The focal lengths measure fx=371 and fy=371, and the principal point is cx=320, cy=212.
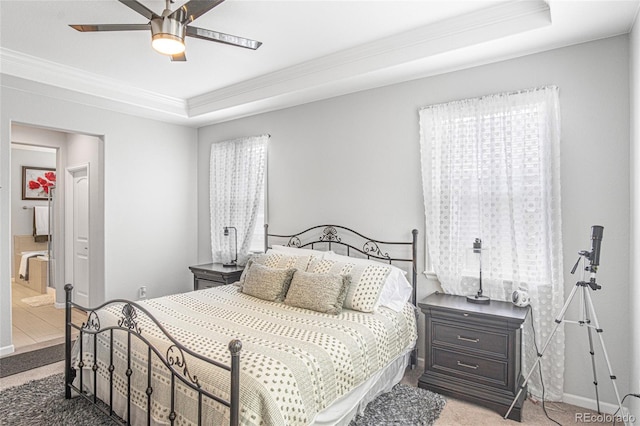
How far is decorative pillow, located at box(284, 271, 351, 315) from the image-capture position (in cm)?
281

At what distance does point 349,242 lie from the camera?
3.87 metres

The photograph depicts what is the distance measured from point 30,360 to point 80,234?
2.29 meters

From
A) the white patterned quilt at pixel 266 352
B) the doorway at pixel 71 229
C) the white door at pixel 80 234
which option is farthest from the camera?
the white door at pixel 80 234

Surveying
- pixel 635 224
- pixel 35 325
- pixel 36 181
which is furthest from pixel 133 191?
pixel 635 224

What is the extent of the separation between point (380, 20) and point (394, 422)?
2868 mm

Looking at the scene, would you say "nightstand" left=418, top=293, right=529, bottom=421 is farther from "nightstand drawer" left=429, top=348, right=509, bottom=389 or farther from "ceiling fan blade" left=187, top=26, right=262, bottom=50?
"ceiling fan blade" left=187, top=26, right=262, bottom=50

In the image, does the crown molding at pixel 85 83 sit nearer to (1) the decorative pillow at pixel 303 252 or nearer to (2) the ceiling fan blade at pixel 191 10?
(2) the ceiling fan blade at pixel 191 10

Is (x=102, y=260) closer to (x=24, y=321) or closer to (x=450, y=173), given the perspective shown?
(x=24, y=321)

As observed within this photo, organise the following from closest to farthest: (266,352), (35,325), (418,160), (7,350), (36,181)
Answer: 1. (266,352)
2. (418,160)
3. (7,350)
4. (35,325)
5. (36,181)

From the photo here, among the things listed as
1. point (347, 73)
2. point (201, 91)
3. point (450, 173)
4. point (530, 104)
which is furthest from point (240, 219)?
point (530, 104)

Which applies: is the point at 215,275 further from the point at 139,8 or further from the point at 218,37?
the point at 139,8

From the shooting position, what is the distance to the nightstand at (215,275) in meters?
4.31

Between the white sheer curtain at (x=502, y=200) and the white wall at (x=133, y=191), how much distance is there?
3499 mm

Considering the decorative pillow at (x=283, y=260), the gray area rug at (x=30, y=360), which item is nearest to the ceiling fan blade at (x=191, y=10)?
the decorative pillow at (x=283, y=260)
